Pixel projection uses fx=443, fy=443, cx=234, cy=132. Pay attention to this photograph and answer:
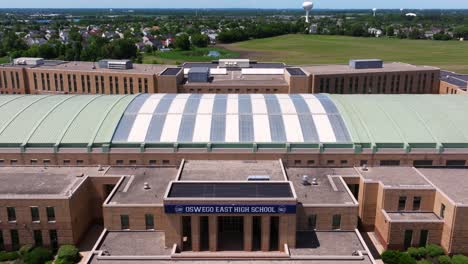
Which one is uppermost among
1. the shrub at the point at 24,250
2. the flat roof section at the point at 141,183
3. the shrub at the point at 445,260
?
the flat roof section at the point at 141,183

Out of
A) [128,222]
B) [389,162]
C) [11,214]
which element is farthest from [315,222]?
[11,214]

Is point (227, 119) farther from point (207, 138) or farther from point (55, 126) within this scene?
point (55, 126)

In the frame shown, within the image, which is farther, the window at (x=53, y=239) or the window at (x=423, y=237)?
the window at (x=53, y=239)

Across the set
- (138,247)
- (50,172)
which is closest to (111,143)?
(50,172)

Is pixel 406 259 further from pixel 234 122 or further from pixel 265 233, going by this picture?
pixel 234 122

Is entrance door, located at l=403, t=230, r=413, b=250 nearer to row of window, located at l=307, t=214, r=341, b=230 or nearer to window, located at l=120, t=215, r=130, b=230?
row of window, located at l=307, t=214, r=341, b=230

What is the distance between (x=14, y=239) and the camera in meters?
59.1

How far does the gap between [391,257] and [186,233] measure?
82.1ft

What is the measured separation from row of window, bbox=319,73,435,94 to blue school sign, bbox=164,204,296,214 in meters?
77.2

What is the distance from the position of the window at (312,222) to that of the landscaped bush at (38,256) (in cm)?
3329

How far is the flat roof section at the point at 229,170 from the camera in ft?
208

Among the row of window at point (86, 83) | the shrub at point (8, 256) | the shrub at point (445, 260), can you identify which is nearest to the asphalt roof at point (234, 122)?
the shrub at point (8, 256)

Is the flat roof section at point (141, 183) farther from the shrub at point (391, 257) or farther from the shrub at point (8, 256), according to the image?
the shrub at point (391, 257)

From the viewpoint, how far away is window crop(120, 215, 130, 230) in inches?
2240
